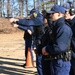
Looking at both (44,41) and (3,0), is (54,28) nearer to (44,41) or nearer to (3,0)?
(44,41)

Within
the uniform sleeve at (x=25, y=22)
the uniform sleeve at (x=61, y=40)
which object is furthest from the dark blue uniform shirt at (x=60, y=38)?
the uniform sleeve at (x=25, y=22)

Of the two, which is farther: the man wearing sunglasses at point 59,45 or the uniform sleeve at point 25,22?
the uniform sleeve at point 25,22

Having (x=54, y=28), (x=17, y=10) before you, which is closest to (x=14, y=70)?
(x=54, y=28)

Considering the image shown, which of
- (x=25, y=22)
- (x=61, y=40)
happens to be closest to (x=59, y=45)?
(x=61, y=40)

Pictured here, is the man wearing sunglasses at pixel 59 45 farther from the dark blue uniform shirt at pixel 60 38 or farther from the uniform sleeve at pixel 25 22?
the uniform sleeve at pixel 25 22

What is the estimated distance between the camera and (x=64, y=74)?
4715 millimetres

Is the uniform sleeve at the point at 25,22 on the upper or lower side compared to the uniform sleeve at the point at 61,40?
lower

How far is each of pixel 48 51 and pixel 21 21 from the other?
3011 millimetres

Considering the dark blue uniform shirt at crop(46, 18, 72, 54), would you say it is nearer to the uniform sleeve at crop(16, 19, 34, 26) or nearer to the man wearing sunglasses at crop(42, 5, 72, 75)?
the man wearing sunglasses at crop(42, 5, 72, 75)

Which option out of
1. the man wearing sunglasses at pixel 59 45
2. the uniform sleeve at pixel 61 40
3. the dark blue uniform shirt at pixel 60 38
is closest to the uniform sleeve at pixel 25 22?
the man wearing sunglasses at pixel 59 45

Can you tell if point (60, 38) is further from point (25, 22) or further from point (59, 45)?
point (25, 22)

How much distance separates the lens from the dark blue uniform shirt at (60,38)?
448 centimetres

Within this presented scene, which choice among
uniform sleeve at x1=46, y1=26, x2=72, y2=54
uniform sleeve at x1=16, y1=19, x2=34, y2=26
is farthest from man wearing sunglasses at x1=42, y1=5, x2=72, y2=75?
uniform sleeve at x1=16, y1=19, x2=34, y2=26

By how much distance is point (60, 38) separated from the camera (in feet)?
14.7
